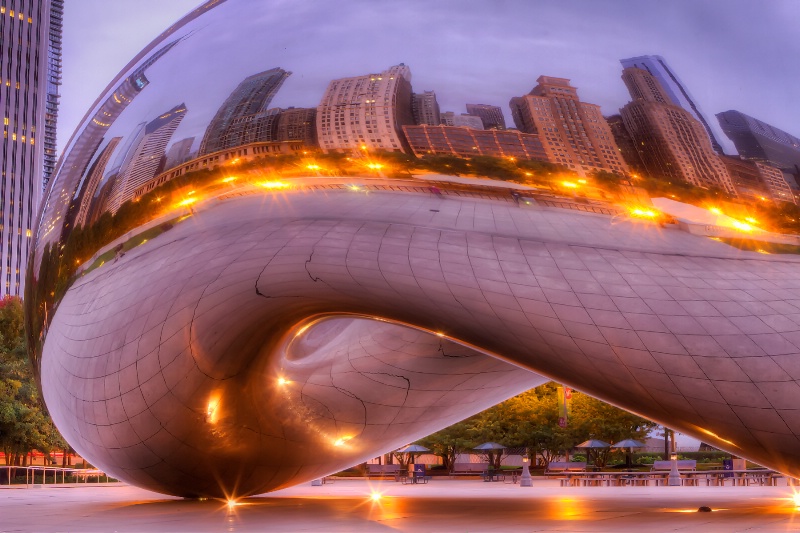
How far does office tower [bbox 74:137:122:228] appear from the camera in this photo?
7.95 metres

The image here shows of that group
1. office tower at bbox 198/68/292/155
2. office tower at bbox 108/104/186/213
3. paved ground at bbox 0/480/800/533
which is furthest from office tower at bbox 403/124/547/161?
paved ground at bbox 0/480/800/533

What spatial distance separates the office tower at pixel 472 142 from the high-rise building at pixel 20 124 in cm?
14137

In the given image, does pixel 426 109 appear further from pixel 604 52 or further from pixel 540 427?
pixel 540 427

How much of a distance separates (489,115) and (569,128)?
1.85 ft

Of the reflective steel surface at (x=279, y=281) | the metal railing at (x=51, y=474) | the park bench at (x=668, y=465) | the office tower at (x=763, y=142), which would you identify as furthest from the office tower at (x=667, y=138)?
the park bench at (x=668, y=465)

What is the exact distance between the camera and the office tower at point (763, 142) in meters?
6.32

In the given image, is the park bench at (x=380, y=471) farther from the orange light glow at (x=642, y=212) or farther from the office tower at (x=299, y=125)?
the orange light glow at (x=642, y=212)

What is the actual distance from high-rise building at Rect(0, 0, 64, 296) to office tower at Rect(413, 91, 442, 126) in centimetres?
14129

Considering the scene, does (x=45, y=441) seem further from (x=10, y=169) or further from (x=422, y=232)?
(x=10, y=169)

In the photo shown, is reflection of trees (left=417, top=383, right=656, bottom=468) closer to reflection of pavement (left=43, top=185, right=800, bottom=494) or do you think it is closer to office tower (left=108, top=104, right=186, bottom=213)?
reflection of pavement (left=43, top=185, right=800, bottom=494)

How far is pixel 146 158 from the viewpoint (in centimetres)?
754

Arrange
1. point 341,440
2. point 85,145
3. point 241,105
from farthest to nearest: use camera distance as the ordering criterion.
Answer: point 341,440 → point 85,145 → point 241,105

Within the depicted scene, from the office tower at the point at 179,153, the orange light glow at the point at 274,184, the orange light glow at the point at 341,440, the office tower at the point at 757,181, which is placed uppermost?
the office tower at the point at 179,153

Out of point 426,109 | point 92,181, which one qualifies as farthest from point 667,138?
point 92,181
